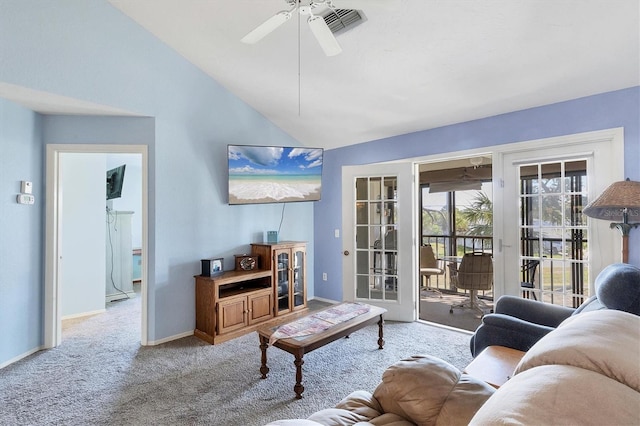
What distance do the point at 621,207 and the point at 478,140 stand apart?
1435 millimetres

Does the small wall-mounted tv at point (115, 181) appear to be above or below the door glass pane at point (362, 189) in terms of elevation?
above

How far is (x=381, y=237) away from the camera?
4.02 metres

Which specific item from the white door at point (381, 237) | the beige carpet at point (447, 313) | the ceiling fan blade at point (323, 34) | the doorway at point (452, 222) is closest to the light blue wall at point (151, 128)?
the white door at point (381, 237)

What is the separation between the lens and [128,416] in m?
2.04

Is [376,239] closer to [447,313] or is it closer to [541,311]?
[447,313]

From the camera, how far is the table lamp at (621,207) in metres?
2.16

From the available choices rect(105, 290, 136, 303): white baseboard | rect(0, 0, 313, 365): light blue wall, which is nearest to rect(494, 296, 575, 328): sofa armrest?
rect(0, 0, 313, 365): light blue wall

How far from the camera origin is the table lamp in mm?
2156

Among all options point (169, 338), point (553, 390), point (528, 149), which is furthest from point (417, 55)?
point (169, 338)

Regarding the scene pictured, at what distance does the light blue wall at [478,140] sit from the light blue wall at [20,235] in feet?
10.6

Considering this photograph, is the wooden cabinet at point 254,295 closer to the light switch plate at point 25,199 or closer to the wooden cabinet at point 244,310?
the wooden cabinet at point 244,310

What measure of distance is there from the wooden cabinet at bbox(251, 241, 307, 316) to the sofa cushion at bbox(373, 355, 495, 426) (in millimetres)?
2551

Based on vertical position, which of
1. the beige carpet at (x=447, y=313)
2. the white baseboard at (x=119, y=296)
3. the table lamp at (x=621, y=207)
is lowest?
the beige carpet at (x=447, y=313)

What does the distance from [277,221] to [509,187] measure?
2.83 metres
